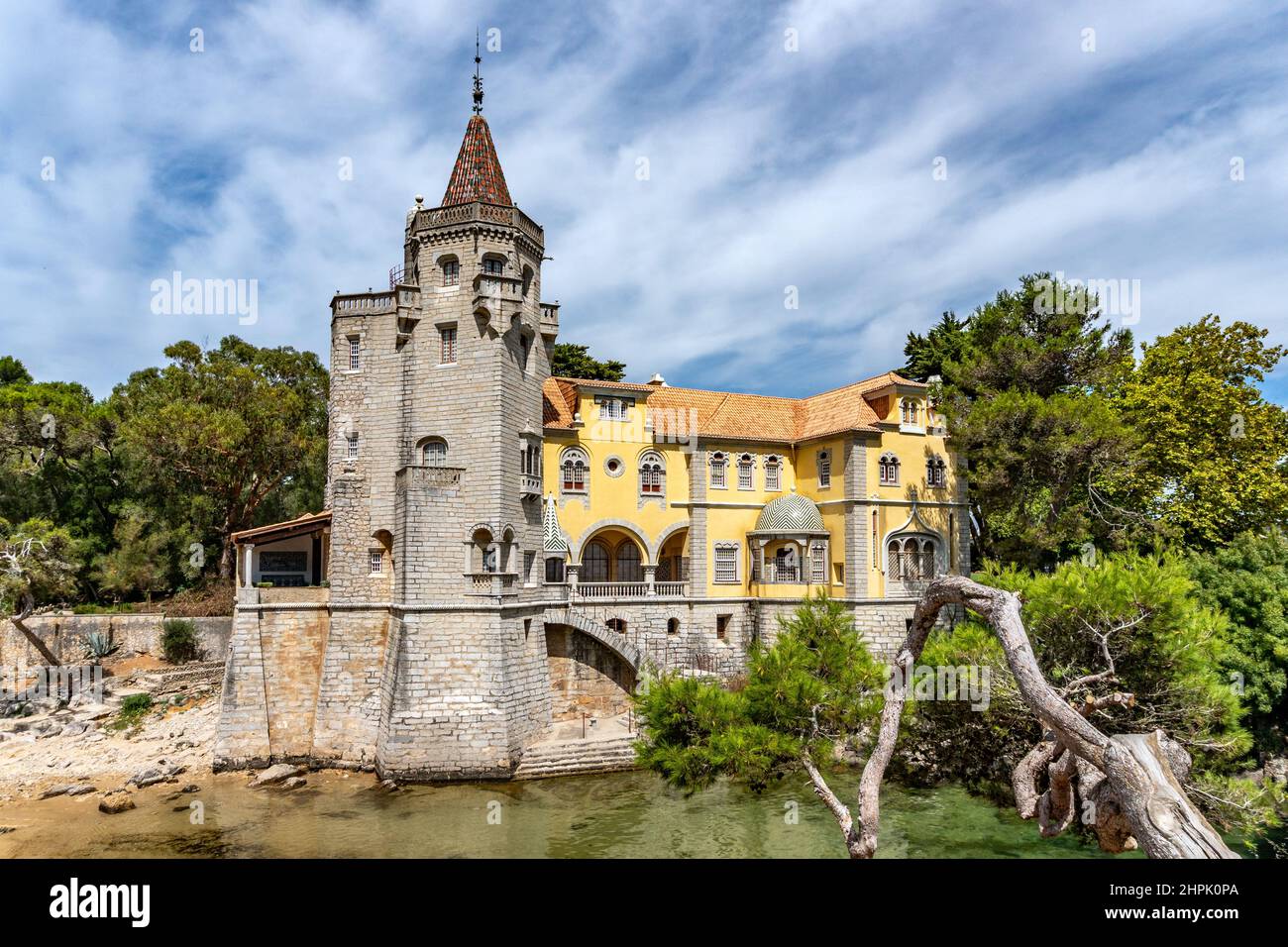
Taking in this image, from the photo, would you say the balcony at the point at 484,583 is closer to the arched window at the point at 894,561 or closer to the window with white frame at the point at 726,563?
the window with white frame at the point at 726,563

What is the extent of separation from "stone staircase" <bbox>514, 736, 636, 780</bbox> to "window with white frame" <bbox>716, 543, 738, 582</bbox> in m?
9.32

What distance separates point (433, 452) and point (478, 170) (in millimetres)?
11344

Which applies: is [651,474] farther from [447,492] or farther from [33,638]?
[33,638]

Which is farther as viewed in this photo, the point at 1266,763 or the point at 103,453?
the point at 103,453

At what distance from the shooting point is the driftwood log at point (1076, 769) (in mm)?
4484

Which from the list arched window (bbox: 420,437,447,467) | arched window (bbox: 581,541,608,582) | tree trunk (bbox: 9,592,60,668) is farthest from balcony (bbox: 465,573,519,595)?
tree trunk (bbox: 9,592,60,668)

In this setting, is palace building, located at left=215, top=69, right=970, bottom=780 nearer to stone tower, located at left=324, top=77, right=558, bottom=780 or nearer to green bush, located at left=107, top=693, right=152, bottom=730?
stone tower, located at left=324, top=77, right=558, bottom=780

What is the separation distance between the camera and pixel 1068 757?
255 inches

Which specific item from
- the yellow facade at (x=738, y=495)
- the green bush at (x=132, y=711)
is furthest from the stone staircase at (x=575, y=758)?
the green bush at (x=132, y=711)

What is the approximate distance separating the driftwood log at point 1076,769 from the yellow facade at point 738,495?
86.2ft

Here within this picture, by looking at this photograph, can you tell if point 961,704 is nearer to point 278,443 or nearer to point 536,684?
point 536,684
